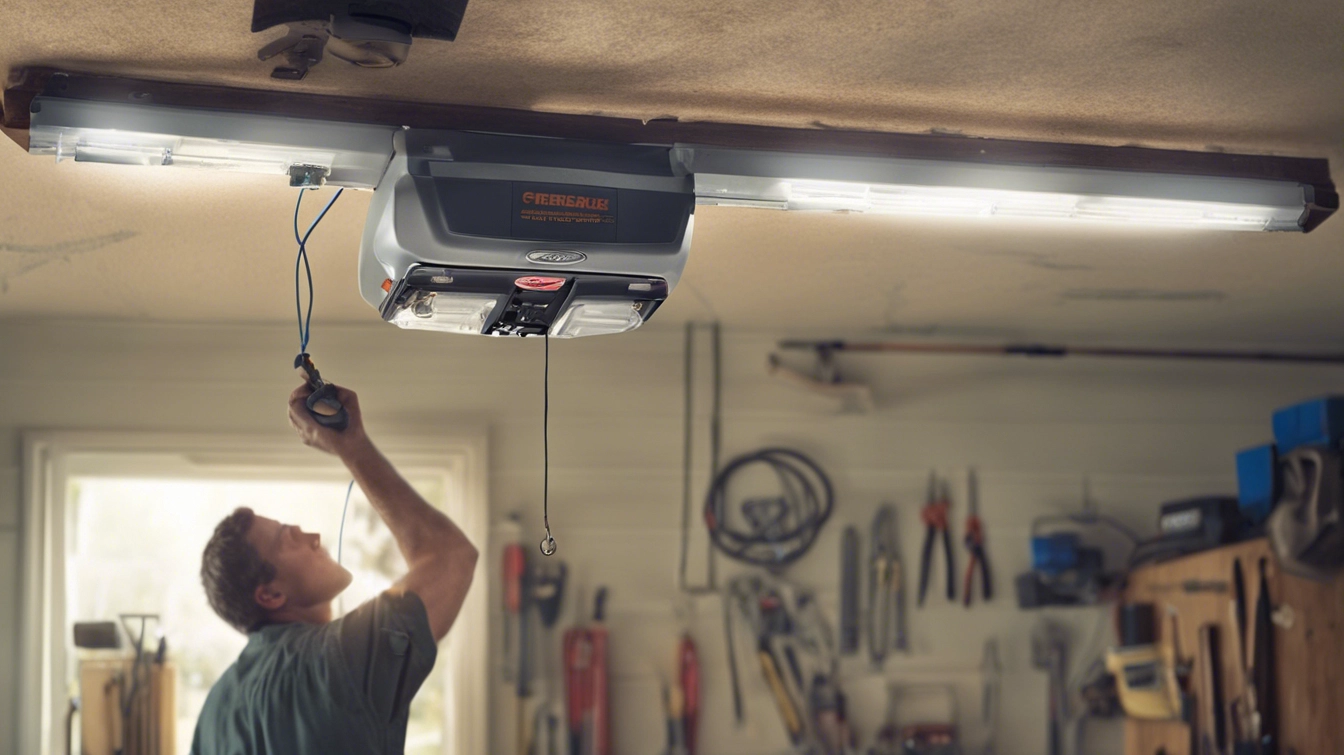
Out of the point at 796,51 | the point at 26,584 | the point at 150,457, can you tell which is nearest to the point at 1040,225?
the point at 796,51

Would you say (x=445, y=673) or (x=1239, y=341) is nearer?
(x=445, y=673)

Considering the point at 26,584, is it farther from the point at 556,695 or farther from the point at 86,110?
the point at 86,110

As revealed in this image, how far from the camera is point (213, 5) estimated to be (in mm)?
2164

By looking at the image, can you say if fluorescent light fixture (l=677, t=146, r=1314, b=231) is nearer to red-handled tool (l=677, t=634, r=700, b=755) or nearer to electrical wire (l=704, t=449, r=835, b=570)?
electrical wire (l=704, t=449, r=835, b=570)

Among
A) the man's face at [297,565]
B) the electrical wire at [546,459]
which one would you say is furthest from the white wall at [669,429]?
the man's face at [297,565]

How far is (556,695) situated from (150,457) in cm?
163

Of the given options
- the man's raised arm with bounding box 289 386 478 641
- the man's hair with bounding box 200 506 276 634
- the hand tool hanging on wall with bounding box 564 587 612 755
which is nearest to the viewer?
the man's raised arm with bounding box 289 386 478 641

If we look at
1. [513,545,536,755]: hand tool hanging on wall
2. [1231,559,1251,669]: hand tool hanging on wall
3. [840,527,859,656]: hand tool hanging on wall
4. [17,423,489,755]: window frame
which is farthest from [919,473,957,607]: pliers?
[17,423,489,755]: window frame

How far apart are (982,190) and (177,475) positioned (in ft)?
9.97

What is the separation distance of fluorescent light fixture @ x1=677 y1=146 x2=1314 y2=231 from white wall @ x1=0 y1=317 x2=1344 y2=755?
2.02m

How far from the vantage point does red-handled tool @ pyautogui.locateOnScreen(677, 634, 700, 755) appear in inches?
181

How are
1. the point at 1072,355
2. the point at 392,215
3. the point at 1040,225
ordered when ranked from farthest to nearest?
the point at 1072,355 → the point at 1040,225 → the point at 392,215

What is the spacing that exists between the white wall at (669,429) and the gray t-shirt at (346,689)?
161 cm

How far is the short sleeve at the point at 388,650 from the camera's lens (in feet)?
9.73
